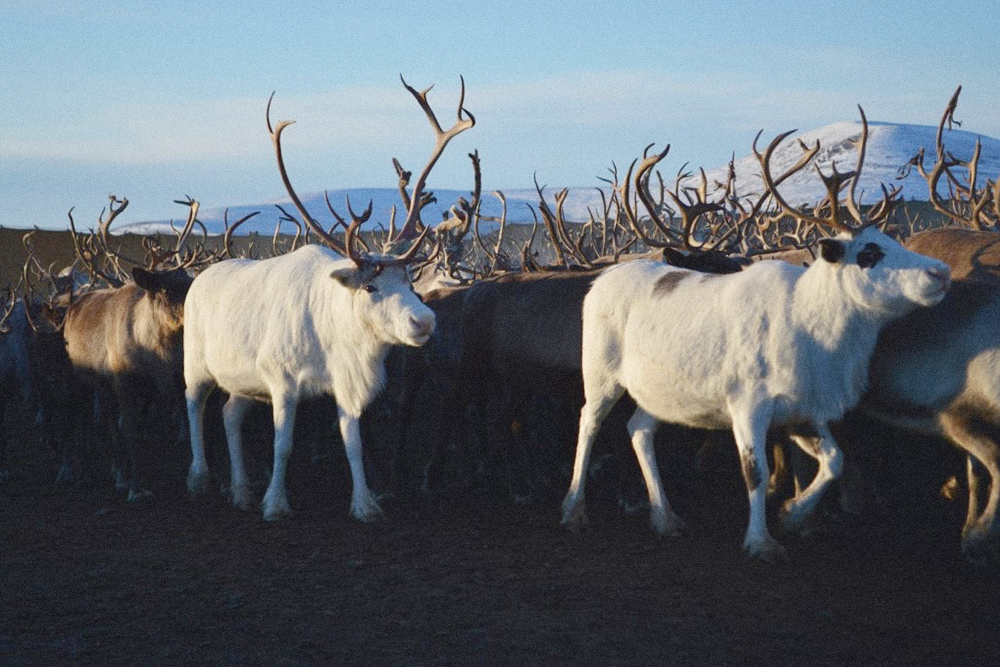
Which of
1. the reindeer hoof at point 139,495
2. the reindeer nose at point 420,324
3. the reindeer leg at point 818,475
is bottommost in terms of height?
the reindeer hoof at point 139,495

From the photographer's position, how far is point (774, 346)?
Result: 20.1 feet

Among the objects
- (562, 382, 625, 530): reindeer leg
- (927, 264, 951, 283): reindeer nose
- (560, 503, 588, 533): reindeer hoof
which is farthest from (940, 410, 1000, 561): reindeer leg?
(560, 503, 588, 533): reindeer hoof

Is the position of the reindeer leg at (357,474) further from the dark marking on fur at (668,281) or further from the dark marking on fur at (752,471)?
the dark marking on fur at (752,471)

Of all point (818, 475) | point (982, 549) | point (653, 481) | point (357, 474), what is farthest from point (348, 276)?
point (982, 549)

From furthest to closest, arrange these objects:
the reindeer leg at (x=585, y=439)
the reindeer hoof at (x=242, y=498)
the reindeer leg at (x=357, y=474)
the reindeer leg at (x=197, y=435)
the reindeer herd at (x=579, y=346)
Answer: the reindeer leg at (x=197, y=435)
the reindeer hoof at (x=242, y=498)
the reindeer leg at (x=357, y=474)
the reindeer leg at (x=585, y=439)
the reindeer herd at (x=579, y=346)

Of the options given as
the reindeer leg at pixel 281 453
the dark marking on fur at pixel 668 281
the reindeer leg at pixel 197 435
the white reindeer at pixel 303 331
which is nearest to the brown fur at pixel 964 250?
the dark marking on fur at pixel 668 281

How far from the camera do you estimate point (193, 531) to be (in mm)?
7289

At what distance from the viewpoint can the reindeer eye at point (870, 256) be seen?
5977 millimetres

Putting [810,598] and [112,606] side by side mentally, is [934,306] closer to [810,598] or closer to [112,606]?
[810,598]

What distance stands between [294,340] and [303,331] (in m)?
0.08

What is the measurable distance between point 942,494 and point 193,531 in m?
4.65

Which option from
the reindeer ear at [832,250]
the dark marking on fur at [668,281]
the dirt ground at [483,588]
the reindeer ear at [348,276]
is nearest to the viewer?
the dirt ground at [483,588]

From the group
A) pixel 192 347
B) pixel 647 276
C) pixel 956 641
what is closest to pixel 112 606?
pixel 192 347

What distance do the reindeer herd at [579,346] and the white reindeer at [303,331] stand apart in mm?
14
